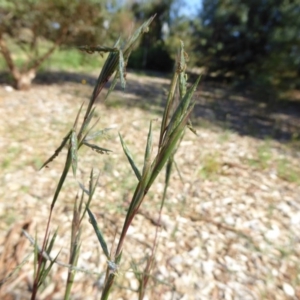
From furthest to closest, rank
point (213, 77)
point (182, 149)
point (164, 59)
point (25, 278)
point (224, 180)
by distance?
point (164, 59) → point (213, 77) → point (182, 149) → point (224, 180) → point (25, 278)

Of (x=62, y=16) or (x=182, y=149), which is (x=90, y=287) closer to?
(x=182, y=149)

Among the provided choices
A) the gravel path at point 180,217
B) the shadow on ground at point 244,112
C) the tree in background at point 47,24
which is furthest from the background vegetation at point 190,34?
the gravel path at point 180,217

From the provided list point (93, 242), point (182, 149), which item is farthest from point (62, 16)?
point (93, 242)

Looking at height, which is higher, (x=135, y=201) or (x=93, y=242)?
(x=135, y=201)

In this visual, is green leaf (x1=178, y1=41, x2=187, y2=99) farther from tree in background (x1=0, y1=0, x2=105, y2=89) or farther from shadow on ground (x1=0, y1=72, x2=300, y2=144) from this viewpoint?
tree in background (x1=0, y1=0, x2=105, y2=89)

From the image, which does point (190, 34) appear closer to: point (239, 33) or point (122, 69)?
point (239, 33)

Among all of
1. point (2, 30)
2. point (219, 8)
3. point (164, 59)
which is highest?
point (219, 8)
